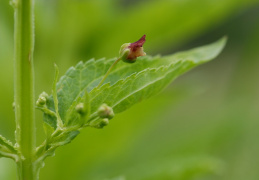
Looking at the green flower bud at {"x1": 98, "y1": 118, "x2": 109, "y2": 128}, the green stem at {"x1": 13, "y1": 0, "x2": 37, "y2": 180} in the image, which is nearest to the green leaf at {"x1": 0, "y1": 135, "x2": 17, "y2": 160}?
the green stem at {"x1": 13, "y1": 0, "x2": 37, "y2": 180}

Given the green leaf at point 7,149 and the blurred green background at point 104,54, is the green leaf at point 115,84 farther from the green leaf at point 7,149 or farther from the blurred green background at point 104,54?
the blurred green background at point 104,54

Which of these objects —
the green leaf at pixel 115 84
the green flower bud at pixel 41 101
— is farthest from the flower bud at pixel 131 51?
the green flower bud at pixel 41 101

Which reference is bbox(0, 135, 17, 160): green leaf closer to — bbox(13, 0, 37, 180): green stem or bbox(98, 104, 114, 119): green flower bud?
bbox(13, 0, 37, 180): green stem

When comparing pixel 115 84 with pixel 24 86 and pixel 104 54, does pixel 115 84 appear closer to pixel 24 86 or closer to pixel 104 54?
pixel 24 86

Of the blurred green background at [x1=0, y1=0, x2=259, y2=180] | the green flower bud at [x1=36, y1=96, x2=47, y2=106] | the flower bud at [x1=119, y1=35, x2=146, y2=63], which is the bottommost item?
the green flower bud at [x1=36, y1=96, x2=47, y2=106]

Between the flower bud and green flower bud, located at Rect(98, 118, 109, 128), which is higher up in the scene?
the flower bud

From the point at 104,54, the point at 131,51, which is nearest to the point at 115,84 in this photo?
A: the point at 131,51
